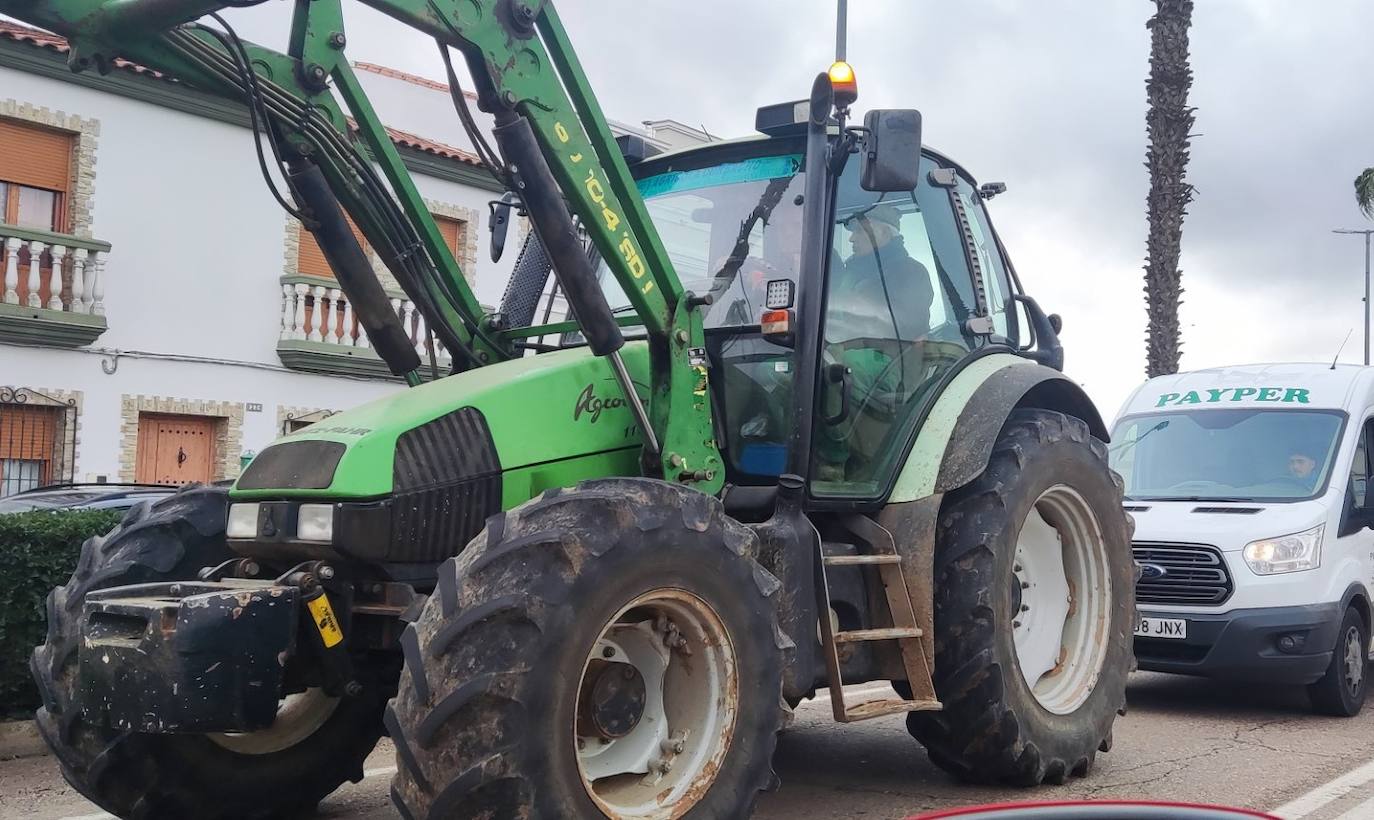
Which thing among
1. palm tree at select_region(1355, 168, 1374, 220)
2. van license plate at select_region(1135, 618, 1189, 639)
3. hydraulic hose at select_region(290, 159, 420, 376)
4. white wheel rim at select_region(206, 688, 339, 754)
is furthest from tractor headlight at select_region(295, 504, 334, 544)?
palm tree at select_region(1355, 168, 1374, 220)

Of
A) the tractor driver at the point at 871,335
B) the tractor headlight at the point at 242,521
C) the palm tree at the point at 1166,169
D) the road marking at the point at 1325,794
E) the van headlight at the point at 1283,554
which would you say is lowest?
the road marking at the point at 1325,794

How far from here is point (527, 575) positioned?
3834 mm

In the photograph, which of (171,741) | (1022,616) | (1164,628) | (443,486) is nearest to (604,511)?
(443,486)

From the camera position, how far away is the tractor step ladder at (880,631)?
16.8 ft

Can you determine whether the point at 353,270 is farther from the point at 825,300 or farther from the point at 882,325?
the point at 882,325

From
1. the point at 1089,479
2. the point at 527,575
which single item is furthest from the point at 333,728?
the point at 1089,479

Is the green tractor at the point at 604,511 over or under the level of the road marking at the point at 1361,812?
over

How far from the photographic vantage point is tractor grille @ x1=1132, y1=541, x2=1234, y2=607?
846 centimetres

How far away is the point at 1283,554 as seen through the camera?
27.8 ft

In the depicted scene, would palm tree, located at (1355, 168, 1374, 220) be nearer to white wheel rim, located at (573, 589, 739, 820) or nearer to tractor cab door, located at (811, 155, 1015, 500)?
tractor cab door, located at (811, 155, 1015, 500)

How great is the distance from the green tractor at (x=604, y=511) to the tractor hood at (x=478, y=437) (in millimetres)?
12

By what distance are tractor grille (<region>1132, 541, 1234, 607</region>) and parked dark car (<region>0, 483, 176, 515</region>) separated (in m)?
6.99

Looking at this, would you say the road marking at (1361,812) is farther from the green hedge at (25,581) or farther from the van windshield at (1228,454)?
the green hedge at (25,581)

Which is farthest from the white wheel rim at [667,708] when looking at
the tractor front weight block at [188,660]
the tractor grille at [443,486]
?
the tractor front weight block at [188,660]
